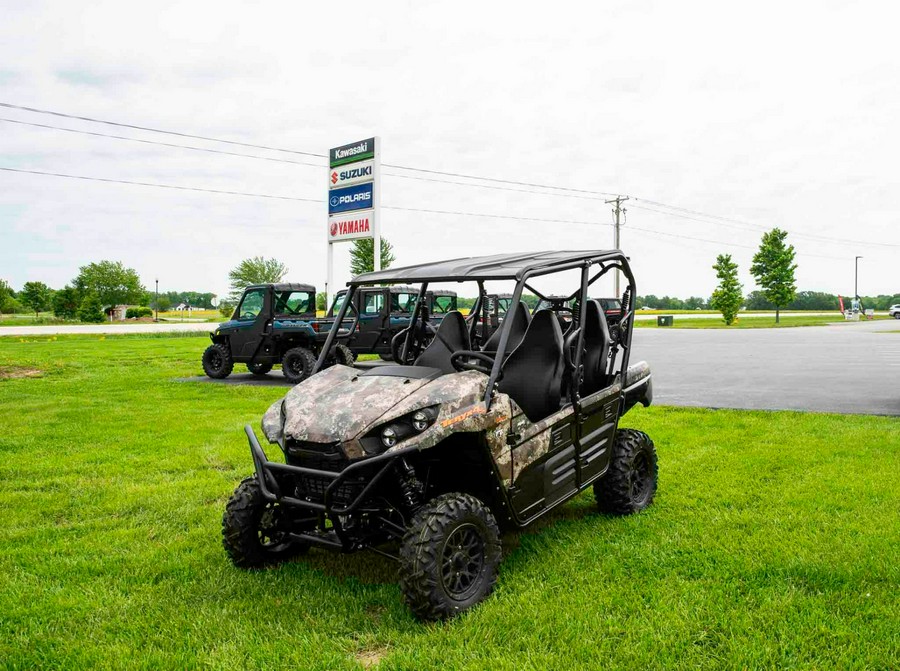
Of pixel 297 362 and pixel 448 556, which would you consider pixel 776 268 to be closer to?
pixel 297 362

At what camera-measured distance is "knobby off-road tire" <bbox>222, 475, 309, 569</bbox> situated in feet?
14.2

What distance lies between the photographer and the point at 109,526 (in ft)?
17.7

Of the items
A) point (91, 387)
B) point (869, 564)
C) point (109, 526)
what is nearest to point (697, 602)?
point (869, 564)

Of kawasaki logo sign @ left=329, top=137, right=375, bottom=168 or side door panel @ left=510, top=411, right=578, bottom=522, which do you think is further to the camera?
kawasaki logo sign @ left=329, top=137, right=375, bottom=168

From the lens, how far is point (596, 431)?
505 centimetres

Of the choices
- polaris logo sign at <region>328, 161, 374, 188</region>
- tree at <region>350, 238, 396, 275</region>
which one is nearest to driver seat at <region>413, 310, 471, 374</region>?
polaris logo sign at <region>328, 161, 374, 188</region>

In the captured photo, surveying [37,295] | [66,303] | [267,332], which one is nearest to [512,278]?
[267,332]

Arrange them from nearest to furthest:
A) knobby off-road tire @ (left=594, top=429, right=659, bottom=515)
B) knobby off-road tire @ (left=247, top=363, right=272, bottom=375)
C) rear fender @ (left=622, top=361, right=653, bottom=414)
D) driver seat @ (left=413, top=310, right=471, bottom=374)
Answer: driver seat @ (left=413, top=310, right=471, bottom=374)
knobby off-road tire @ (left=594, top=429, right=659, bottom=515)
rear fender @ (left=622, top=361, right=653, bottom=414)
knobby off-road tire @ (left=247, top=363, right=272, bottom=375)

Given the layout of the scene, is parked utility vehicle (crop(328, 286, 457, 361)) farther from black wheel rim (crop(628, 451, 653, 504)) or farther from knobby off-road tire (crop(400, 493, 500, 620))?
knobby off-road tire (crop(400, 493, 500, 620))

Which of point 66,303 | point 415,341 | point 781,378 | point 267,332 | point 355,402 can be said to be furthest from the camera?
point 66,303

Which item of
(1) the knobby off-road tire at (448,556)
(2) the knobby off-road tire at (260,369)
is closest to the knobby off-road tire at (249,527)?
(1) the knobby off-road tire at (448,556)

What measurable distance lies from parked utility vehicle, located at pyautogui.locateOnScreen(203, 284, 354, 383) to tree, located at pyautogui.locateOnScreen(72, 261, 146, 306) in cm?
8404

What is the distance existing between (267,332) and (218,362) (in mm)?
1397

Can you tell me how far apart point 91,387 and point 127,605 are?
11.5 m
